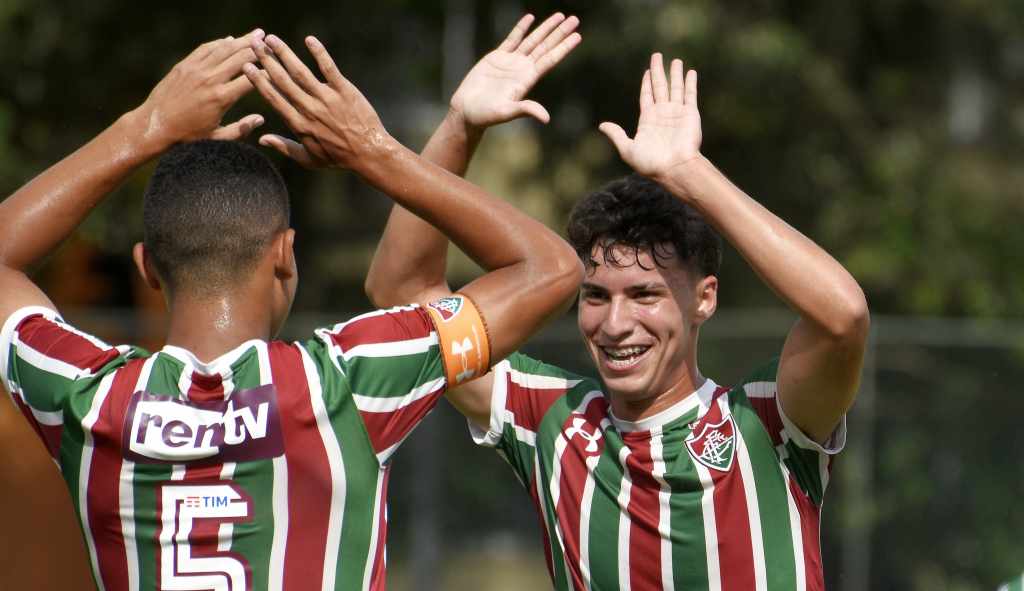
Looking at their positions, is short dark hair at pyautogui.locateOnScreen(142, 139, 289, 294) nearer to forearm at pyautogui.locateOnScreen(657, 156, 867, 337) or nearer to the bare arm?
the bare arm

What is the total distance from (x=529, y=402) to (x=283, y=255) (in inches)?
49.7

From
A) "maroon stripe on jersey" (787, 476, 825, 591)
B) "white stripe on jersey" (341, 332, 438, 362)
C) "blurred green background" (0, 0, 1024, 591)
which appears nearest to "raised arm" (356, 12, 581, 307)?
"white stripe on jersey" (341, 332, 438, 362)

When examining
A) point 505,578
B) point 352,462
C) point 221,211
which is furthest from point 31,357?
point 505,578

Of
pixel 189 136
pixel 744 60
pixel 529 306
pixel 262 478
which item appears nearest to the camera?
pixel 262 478

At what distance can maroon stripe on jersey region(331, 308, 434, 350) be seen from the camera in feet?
10.2

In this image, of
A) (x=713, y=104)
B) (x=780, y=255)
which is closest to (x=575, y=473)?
(x=780, y=255)

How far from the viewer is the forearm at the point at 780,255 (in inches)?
135

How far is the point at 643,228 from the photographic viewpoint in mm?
4020

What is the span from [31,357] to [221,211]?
550 millimetres

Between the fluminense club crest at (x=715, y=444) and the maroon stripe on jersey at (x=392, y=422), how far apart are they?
1.02 metres

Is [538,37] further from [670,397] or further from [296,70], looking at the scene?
[670,397]

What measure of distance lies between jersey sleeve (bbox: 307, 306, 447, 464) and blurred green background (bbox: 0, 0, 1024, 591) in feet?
21.7

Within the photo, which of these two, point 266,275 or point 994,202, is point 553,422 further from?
point 994,202

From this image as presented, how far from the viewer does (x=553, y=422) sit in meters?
4.12
